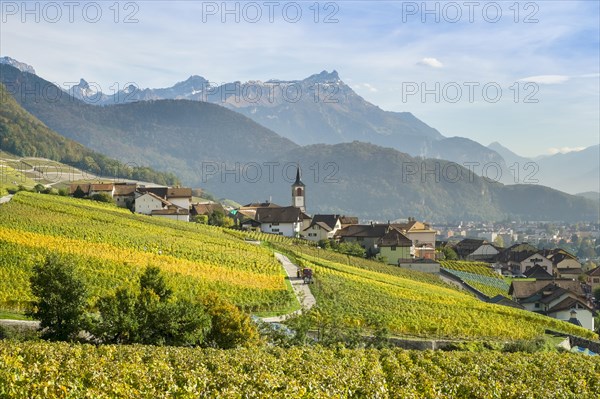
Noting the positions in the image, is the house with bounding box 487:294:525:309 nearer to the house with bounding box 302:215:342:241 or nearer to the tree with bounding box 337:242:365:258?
the tree with bounding box 337:242:365:258

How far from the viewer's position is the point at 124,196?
308 feet

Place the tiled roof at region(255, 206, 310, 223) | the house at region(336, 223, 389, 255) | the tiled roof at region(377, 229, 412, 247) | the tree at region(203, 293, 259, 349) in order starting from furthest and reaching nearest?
the tiled roof at region(255, 206, 310, 223)
the house at region(336, 223, 389, 255)
the tiled roof at region(377, 229, 412, 247)
the tree at region(203, 293, 259, 349)

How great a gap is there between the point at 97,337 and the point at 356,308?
2118 cm

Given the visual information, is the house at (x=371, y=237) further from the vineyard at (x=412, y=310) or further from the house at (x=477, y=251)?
the vineyard at (x=412, y=310)

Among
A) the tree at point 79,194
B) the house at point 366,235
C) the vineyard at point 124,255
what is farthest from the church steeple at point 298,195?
the vineyard at point 124,255

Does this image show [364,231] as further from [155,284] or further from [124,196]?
[155,284]

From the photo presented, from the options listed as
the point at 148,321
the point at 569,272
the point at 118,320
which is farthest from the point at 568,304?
the point at 118,320

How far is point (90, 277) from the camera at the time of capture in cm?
3806

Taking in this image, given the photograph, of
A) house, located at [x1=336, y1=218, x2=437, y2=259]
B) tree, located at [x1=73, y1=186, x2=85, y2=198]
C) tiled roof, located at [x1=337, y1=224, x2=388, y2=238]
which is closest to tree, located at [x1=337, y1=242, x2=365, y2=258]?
house, located at [x1=336, y1=218, x2=437, y2=259]

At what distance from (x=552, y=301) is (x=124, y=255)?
45586 mm

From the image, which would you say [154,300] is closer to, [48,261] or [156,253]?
[48,261]

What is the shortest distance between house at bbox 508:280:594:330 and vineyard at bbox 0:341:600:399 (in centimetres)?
4050

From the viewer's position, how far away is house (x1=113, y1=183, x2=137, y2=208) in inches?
3603

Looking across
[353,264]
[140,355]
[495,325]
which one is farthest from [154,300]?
[353,264]
